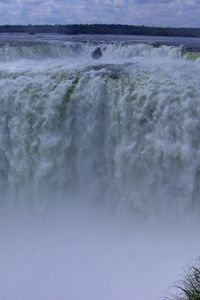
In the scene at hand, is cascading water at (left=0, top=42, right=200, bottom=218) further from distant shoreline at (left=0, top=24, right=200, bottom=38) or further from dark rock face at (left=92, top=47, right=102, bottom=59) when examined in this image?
distant shoreline at (left=0, top=24, right=200, bottom=38)

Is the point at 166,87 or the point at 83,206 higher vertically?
the point at 166,87

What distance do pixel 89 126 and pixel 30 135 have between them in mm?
1213

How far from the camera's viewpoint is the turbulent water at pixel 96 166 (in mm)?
8742

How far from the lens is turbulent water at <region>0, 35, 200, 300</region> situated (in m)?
8.74

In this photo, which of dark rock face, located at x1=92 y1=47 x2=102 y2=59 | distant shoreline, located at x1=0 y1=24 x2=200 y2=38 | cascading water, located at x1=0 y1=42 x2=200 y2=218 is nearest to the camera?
cascading water, located at x1=0 y1=42 x2=200 y2=218

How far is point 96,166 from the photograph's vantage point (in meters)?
9.84

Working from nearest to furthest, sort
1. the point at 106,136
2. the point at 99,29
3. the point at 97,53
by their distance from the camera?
the point at 106,136 < the point at 97,53 < the point at 99,29

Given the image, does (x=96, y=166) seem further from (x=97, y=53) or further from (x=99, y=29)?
(x=99, y=29)

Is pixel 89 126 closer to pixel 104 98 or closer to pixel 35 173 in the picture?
pixel 104 98

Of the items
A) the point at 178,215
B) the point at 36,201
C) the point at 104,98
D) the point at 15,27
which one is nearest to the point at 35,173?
the point at 36,201

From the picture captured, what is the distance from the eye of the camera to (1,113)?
1034 centimetres

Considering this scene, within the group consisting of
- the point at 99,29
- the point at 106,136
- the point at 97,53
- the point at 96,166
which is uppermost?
the point at 99,29

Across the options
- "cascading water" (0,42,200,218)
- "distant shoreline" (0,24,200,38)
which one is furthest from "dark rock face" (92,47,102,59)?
"distant shoreline" (0,24,200,38)

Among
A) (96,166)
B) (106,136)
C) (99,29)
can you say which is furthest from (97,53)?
(99,29)
